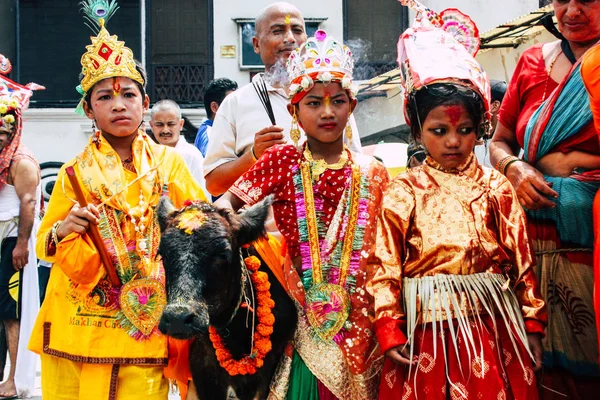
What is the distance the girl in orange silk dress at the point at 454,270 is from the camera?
3758 millimetres

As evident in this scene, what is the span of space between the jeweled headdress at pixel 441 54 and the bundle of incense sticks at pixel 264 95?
1194 millimetres

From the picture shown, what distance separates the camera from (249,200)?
4449 mm

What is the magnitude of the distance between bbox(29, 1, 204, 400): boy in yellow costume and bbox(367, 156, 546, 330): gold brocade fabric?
4.65ft

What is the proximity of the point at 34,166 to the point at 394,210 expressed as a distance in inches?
195

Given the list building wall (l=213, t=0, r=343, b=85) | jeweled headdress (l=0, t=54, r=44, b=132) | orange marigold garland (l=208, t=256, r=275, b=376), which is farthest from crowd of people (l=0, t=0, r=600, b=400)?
building wall (l=213, t=0, r=343, b=85)

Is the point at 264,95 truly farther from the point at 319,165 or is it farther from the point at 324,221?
the point at 324,221

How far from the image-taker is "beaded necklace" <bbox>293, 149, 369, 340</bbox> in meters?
4.27

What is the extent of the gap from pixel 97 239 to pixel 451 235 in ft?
6.27

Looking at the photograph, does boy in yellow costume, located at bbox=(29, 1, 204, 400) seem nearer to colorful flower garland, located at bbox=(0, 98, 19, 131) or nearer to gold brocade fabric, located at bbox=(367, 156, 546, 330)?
gold brocade fabric, located at bbox=(367, 156, 546, 330)

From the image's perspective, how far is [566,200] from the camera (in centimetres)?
418

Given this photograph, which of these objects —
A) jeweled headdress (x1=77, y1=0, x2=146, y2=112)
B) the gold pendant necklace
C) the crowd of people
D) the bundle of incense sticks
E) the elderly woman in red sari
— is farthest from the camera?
the bundle of incense sticks

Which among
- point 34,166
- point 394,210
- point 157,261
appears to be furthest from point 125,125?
point 34,166

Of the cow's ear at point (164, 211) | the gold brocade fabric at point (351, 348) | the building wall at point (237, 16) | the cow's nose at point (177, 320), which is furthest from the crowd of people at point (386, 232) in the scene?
the building wall at point (237, 16)

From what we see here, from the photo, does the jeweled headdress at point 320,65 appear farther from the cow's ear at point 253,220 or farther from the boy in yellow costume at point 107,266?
the boy in yellow costume at point 107,266
